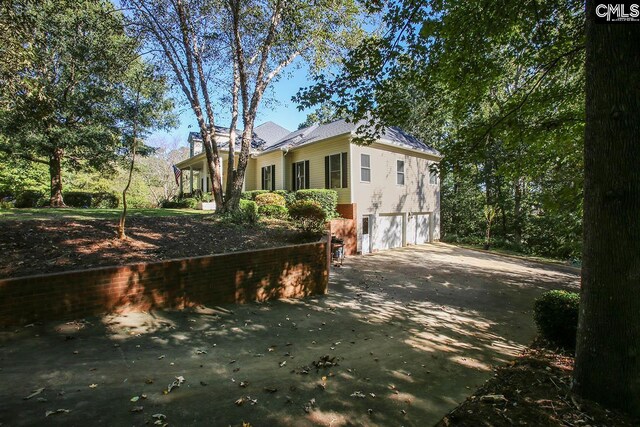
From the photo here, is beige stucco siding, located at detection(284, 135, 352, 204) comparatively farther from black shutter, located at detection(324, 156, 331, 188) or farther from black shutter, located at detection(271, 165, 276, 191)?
black shutter, located at detection(271, 165, 276, 191)

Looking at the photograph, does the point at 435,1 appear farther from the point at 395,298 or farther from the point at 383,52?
the point at 395,298

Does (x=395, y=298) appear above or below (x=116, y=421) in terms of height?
below

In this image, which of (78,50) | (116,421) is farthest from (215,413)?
(78,50)

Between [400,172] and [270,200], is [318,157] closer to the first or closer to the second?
[270,200]

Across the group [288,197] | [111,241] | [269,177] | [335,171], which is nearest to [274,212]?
[288,197]

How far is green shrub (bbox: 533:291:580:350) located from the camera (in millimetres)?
4941

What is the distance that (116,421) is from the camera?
A: 100 inches

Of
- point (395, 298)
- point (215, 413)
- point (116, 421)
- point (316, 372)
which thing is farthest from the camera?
point (395, 298)

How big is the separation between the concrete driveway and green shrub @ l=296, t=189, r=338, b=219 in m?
6.93

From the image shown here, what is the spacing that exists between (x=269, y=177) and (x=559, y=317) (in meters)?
16.2

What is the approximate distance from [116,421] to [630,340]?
465cm

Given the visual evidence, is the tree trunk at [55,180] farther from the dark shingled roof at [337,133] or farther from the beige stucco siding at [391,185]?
the beige stucco siding at [391,185]

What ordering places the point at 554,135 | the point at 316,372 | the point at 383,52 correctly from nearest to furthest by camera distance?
the point at 316,372 < the point at 383,52 < the point at 554,135

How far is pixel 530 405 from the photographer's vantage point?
3018mm
